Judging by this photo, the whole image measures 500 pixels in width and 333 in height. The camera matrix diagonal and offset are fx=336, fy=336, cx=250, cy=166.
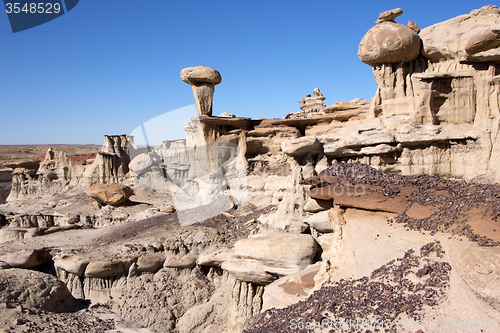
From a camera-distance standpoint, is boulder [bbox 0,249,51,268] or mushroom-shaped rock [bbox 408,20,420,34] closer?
mushroom-shaped rock [bbox 408,20,420,34]

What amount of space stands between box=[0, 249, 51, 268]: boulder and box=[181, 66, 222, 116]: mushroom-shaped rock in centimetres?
809

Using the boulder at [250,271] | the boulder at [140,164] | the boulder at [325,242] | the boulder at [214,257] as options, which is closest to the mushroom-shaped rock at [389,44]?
the boulder at [325,242]

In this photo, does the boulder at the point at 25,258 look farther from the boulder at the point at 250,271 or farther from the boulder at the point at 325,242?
the boulder at the point at 325,242

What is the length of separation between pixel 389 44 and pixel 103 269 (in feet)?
35.5

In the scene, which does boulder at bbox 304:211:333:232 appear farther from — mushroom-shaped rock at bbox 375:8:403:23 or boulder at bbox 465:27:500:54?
mushroom-shaped rock at bbox 375:8:403:23

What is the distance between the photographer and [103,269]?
10.1 meters

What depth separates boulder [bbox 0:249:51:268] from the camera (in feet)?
34.7

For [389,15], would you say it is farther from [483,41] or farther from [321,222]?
[321,222]

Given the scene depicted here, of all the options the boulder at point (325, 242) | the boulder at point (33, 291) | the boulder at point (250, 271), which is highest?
the boulder at point (325, 242)

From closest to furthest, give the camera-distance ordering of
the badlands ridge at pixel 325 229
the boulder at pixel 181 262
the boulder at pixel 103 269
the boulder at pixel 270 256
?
the badlands ridge at pixel 325 229
the boulder at pixel 270 256
the boulder at pixel 103 269
the boulder at pixel 181 262

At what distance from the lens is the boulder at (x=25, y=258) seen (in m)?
10.6

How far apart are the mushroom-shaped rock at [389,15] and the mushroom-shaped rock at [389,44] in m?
0.28

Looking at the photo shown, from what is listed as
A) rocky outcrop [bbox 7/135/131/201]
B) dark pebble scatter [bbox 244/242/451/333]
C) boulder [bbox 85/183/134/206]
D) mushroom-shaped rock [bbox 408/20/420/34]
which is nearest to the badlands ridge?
dark pebble scatter [bbox 244/242/451/333]

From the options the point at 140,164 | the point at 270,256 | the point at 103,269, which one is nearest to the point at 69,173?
the point at 140,164
